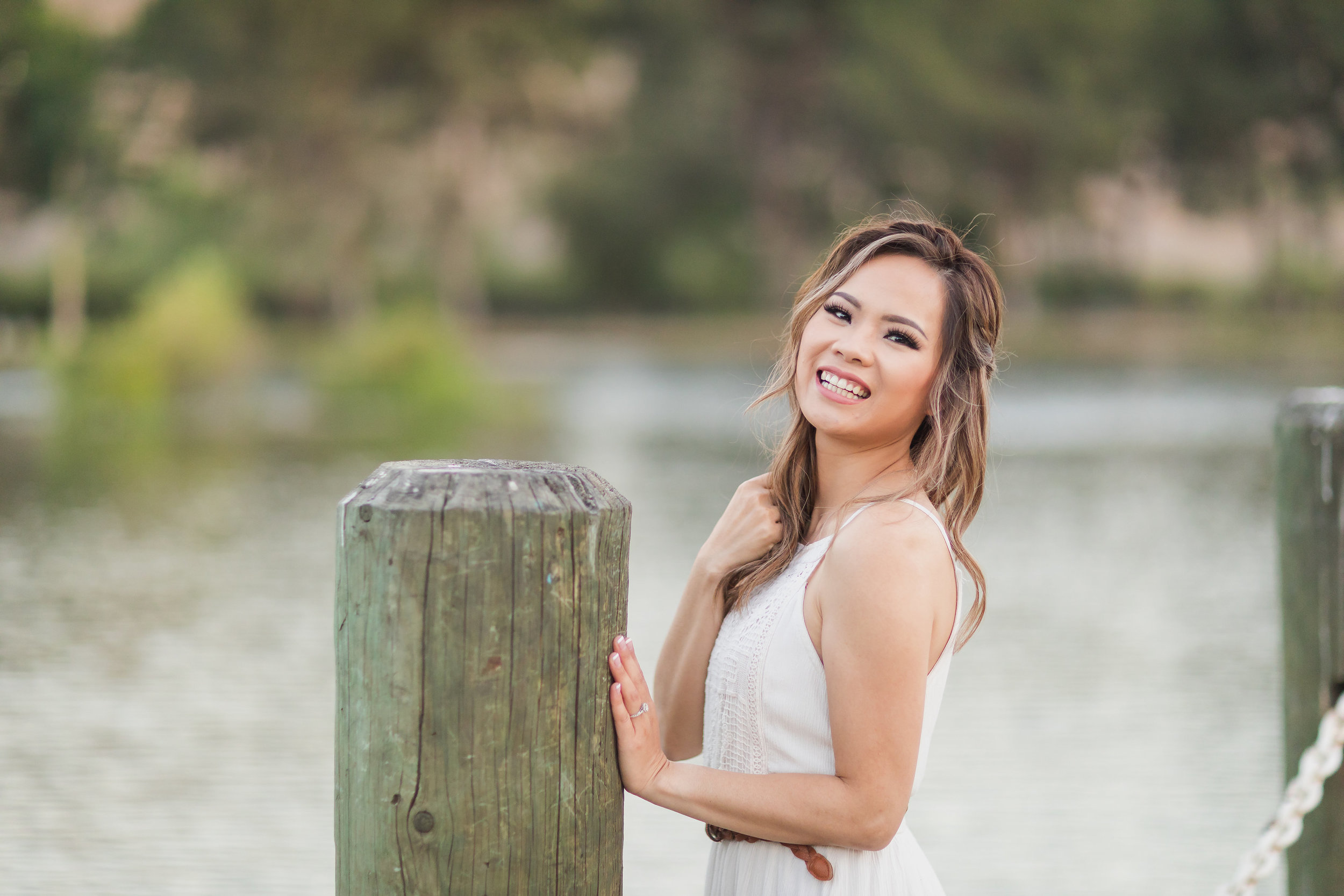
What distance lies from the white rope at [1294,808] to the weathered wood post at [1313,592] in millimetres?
840

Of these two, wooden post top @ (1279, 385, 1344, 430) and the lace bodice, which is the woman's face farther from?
wooden post top @ (1279, 385, 1344, 430)

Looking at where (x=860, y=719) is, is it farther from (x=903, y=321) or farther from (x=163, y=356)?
(x=163, y=356)

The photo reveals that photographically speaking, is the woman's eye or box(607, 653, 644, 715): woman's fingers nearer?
box(607, 653, 644, 715): woman's fingers

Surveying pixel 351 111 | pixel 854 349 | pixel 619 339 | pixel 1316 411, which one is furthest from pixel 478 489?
pixel 351 111

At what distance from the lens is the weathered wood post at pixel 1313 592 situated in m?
2.89

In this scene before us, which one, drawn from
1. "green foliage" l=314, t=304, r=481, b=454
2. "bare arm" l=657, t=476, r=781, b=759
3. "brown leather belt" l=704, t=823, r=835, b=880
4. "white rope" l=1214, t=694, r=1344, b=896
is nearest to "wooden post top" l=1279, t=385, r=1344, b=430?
"white rope" l=1214, t=694, r=1344, b=896

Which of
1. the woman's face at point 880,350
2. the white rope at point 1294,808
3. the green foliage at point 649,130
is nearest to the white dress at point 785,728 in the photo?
the woman's face at point 880,350

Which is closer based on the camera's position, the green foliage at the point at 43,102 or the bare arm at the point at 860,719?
the bare arm at the point at 860,719

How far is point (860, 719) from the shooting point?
5.50 ft

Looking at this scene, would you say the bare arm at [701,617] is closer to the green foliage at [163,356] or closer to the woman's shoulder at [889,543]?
the woman's shoulder at [889,543]

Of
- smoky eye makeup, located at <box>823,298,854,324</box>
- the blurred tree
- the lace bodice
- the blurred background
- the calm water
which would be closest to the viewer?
the lace bodice

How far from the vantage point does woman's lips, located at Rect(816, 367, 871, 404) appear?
1863mm

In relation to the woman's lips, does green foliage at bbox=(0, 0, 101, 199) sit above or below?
above

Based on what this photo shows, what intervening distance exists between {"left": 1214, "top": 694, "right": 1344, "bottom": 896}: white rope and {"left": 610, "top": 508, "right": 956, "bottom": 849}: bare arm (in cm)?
49
